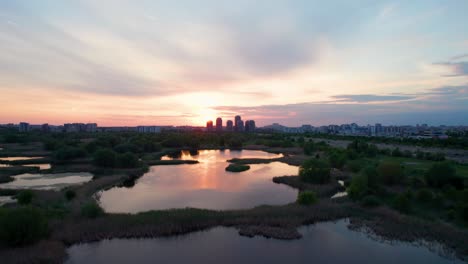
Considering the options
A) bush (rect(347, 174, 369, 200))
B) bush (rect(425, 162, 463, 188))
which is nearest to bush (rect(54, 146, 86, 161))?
bush (rect(347, 174, 369, 200))

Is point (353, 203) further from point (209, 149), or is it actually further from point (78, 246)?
point (209, 149)

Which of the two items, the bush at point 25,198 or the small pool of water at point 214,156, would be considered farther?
the small pool of water at point 214,156

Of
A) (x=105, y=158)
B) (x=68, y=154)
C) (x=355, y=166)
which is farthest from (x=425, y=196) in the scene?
(x=68, y=154)

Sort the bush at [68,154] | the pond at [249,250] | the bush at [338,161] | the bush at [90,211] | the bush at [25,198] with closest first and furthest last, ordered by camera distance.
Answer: the pond at [249,250], the bush at [90,211], the bush at [25,198], the bush at [338,161], the bush at [68,154]

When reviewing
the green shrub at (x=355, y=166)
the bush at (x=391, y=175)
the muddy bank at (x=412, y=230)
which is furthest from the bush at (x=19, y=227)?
the green shrub at (x=355, y=166)

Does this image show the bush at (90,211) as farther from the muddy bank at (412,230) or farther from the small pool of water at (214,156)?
the small pool of water at (214,156)

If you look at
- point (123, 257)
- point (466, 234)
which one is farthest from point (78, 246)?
point (466, 234)
